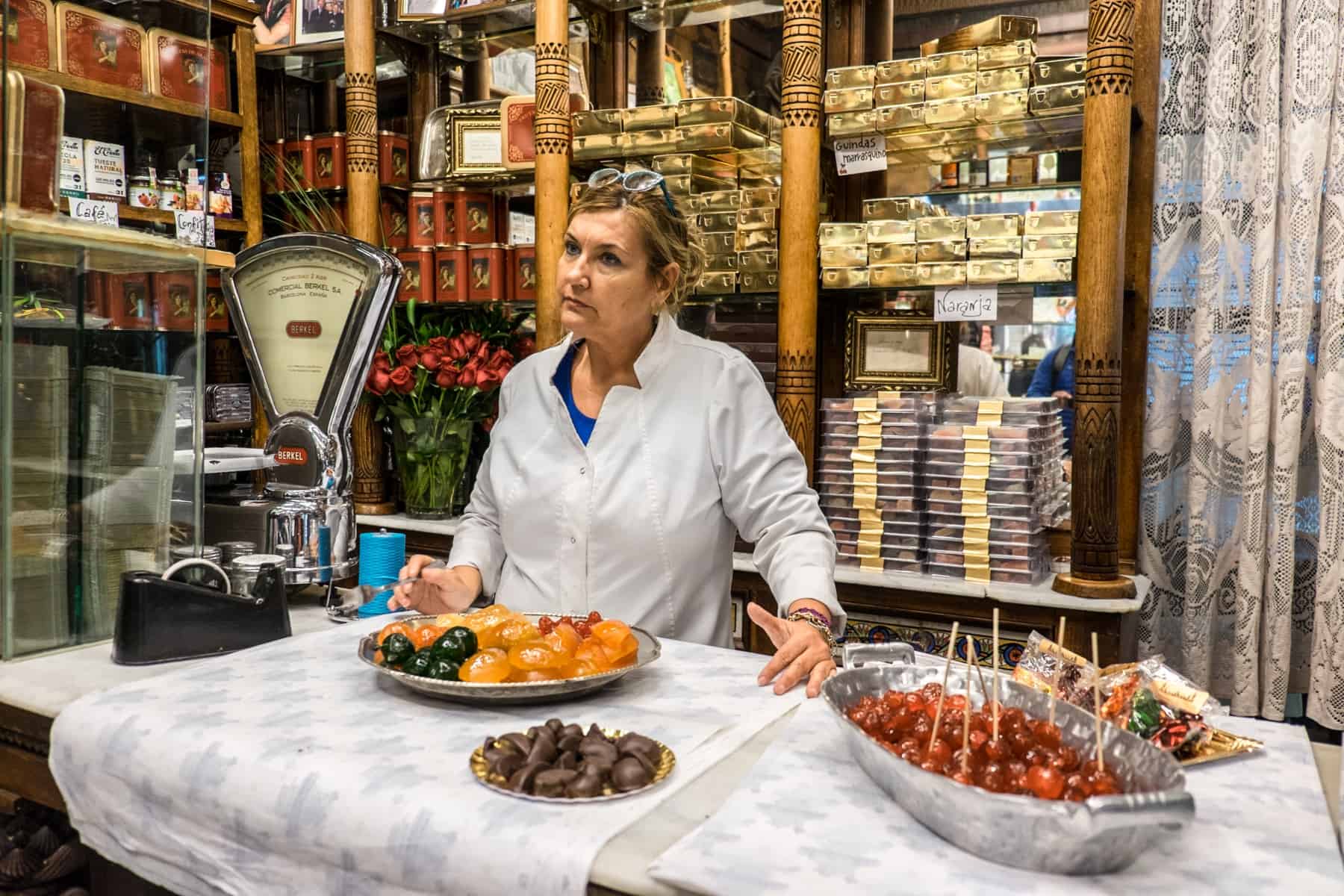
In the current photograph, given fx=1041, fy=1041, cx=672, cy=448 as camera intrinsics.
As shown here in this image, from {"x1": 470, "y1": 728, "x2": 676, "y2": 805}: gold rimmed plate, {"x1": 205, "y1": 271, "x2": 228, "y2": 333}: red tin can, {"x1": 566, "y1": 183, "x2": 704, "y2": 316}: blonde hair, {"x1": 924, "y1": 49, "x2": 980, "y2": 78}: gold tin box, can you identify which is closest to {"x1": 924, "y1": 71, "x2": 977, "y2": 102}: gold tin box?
{"x1": 924, "y1": 49, "x2": 980, "y2": 78}: gold tin box

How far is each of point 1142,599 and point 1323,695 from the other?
534mm

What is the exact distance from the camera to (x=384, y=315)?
1646 millimetres

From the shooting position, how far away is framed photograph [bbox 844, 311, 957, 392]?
8.38 ft

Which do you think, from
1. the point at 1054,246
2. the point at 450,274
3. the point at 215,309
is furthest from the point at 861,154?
the point at 215,309

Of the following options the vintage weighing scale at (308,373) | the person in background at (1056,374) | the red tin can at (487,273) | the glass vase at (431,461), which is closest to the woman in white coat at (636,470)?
the vintage weighing scale at (308,373)

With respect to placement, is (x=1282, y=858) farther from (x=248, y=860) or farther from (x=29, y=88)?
(x=29, y=88)

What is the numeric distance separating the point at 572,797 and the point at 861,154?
200cm

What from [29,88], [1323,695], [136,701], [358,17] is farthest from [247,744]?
[358,17]

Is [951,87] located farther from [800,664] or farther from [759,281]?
[800,664]

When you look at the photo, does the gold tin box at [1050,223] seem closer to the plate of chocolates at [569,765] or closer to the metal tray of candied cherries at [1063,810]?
the metal tray of candied cherries at [1063,810]

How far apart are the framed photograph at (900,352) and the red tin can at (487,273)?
1.04 m

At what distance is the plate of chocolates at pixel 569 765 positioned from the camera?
2.89 feet

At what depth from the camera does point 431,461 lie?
300 cm

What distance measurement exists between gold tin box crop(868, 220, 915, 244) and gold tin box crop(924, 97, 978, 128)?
0.76 feet
